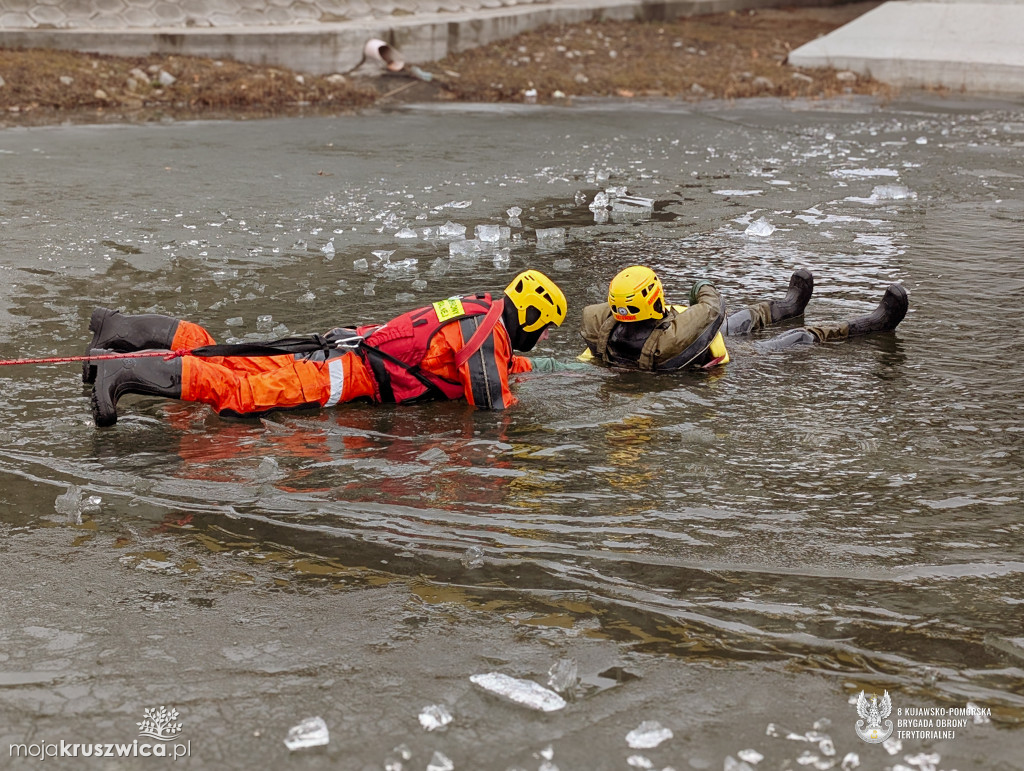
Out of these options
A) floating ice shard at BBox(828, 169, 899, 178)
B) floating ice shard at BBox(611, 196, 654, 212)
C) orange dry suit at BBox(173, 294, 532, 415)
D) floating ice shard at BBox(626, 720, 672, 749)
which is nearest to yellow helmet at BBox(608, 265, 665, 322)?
orange dry suit at BBox(173, 294, 532, 415)

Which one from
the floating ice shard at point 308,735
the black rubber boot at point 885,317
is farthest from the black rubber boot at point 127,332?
the black rubber boot at point 885,317

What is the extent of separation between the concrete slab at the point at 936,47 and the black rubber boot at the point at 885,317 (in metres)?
12.2

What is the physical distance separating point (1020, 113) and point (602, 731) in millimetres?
14598

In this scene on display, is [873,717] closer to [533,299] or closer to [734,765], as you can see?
[734,765]

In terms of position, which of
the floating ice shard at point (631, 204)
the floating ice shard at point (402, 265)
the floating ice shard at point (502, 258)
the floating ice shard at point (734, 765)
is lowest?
the floating ice shard at point (734, 765)

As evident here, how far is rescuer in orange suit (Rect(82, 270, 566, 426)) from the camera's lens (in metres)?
5.52

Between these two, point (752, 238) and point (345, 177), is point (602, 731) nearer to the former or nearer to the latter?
point (752, 238)

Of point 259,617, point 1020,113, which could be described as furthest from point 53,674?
point 1020,113

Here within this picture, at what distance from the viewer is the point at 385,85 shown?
1641 cm

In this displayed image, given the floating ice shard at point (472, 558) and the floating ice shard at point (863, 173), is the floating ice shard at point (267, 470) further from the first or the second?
the floating ice shard at point (863, 173)

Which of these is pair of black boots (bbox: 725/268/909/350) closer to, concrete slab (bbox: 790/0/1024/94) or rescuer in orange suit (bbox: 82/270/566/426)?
rescuer in orange suit (bbox: 82/270/566/426)

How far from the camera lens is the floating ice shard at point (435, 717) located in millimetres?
3059

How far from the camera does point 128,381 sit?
5.18m

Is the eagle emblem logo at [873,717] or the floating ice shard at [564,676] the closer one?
the eagle emblem logo at [873,717]
